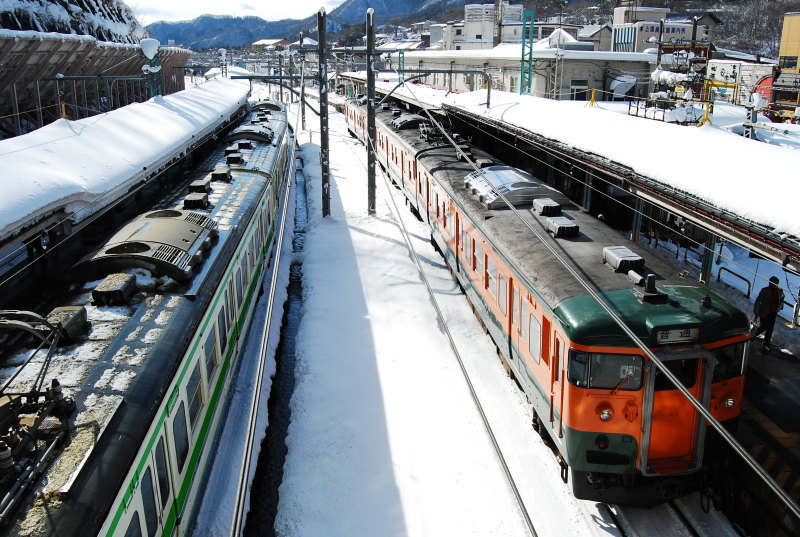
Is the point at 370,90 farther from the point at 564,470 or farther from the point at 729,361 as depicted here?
the point at 729,361

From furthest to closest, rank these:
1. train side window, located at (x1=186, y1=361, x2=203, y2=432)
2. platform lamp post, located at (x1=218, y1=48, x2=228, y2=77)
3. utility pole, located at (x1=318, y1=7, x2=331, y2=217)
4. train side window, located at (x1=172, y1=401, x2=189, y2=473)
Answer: platform lamp post, located at (x1=218, y1=48, x2=228, y2=77), utility pole, located at (x1=318, y1=7, x2=331, y2=217), train side window, located at (x1=186, y1=361, x2=203, y2=432), train side window, located at (x1=172, y1=401, x2=189, y2=473)

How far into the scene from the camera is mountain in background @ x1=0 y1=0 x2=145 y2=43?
27.0m

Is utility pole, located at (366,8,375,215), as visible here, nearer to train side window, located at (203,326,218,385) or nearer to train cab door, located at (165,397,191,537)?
train side window, located at (203,326,218,385)

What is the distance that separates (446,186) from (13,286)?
9.59 meters

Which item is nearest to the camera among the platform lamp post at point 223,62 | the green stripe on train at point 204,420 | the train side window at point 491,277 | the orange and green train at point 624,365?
the green stripe on train at point 204,420

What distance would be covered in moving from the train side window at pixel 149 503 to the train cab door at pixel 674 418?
5395mm

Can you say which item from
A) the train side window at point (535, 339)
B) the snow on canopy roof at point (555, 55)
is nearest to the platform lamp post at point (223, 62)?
the snow on canopy roof at point (555, 55)

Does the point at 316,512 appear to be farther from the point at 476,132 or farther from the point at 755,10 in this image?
the point at 755,10

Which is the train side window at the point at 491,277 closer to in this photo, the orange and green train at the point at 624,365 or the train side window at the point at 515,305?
the train side window at the point at 515,305

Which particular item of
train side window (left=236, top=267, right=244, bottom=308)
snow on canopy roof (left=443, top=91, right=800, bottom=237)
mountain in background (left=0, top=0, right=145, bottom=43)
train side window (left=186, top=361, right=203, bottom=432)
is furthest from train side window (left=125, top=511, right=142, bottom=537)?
mountain in background (left=0, top=0, right=145, bottom=43)

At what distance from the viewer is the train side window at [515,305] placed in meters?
10.2

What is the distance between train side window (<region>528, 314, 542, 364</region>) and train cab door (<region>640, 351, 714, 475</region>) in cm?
166

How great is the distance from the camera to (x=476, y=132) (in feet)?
87.5

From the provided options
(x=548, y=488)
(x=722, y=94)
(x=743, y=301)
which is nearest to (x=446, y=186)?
(x=743, y=301)
